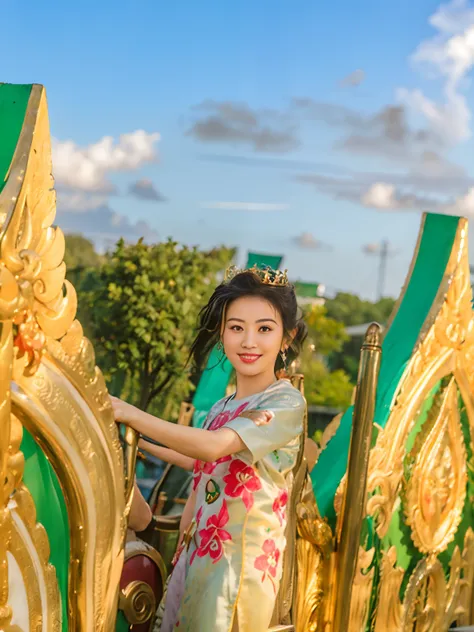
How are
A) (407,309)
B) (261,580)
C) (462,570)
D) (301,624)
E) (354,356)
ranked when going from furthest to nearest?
(354,356) < (462,570) < (407,309) < (301,624) < (261,580)

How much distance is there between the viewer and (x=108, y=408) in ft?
5.40

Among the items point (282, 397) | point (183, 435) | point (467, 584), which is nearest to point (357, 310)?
point (467, 584)

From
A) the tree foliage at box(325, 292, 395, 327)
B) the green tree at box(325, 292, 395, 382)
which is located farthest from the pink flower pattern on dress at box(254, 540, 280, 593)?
the tree foliage at box(325, 292, 395, 327)

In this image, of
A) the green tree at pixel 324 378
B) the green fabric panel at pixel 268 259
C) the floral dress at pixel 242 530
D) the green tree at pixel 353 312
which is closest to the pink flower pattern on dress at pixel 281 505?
the floral dress at pixel 242 530

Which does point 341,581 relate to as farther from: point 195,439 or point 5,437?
point 5,437

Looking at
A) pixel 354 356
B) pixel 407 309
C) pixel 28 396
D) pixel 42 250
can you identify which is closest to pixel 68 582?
pixel 28 396

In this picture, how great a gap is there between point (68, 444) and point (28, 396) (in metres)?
0.12

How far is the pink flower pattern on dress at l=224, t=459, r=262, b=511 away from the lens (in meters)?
1.92

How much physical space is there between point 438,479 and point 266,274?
43.3 inches

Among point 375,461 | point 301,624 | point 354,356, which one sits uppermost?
point 354,356

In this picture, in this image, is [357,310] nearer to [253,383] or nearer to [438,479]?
[438,479]

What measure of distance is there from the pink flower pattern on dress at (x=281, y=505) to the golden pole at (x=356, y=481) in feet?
1.32

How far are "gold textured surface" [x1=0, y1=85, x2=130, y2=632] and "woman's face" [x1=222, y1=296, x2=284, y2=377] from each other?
399 millimetres

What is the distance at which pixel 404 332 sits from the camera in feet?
9.06
